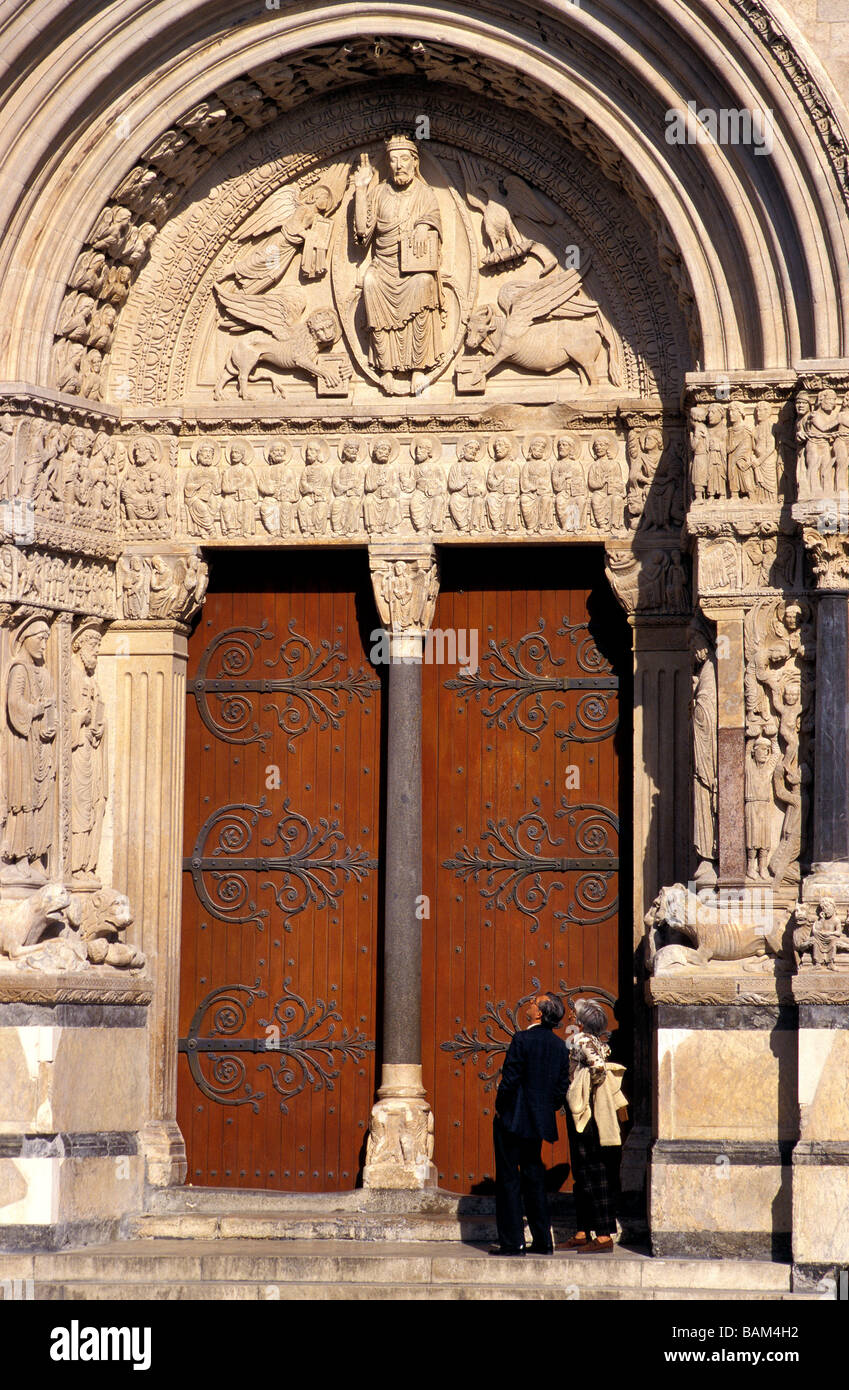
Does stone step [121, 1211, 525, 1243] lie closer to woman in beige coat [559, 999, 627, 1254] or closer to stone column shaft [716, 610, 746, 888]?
woman in beige coat [559, 999, 627, 1254]

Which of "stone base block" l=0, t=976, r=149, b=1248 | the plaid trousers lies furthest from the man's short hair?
"stone base block" l=0, t=976, r=149, b=1248

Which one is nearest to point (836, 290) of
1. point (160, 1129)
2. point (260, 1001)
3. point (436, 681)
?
point (436, 681)

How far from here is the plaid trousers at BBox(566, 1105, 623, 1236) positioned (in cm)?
959

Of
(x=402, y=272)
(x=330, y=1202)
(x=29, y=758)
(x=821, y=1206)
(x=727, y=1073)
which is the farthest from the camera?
(x=402, y=272)

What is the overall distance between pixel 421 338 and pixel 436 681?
180cm

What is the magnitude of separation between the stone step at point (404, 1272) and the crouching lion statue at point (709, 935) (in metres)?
1.34

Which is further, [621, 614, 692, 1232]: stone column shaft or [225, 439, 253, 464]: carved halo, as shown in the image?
[225, 439, 253, 464]: carved halo

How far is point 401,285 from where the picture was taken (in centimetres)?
1102

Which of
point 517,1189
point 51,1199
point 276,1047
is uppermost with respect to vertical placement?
point 276,1047

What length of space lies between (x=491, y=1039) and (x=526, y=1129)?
1.63 meters

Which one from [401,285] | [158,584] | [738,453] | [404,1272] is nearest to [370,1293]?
[404,1272]

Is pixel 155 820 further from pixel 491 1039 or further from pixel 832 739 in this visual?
pixel 832 739

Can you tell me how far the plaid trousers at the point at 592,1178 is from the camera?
959 centimetres

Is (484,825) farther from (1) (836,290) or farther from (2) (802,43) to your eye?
(2) (802,43)
